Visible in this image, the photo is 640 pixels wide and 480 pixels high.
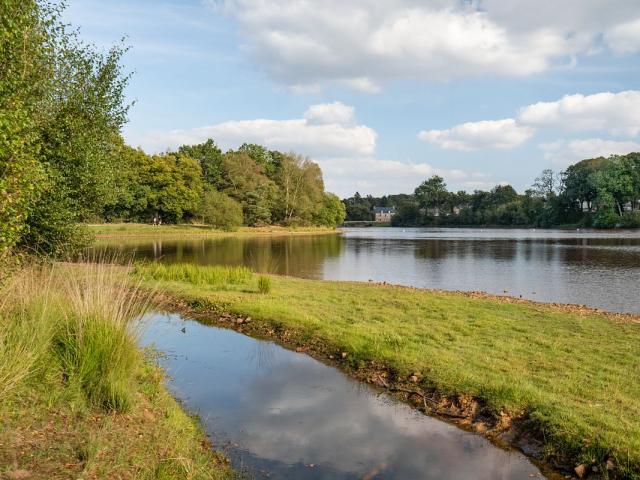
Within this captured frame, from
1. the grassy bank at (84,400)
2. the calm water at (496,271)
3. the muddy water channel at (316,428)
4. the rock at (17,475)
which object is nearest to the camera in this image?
the rock at (17,475)

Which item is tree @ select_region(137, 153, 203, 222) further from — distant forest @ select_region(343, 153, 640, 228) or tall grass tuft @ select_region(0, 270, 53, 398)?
distant forest @ select_region(343, 153, 640, 228)

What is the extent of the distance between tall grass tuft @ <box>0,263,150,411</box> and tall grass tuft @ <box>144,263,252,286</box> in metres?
11.2

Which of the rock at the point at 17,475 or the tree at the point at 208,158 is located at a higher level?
the tree at the point at 208,158

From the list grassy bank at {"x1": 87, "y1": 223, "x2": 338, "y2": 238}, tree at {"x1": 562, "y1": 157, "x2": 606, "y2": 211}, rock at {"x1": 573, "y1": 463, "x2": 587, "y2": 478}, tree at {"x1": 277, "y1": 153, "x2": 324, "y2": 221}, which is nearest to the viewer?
rock at {"x1": 573, "y1": 463, "x2": 587, "y2": 478}

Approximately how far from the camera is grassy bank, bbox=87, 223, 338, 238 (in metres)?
61.0

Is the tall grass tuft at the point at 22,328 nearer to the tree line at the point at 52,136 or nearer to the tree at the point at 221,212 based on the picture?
the tree line at the point at 52,136

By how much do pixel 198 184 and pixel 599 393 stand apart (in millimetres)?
79205

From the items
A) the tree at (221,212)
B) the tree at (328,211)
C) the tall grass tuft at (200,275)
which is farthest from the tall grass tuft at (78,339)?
the tree at (328,211)

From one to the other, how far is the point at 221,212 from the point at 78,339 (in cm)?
6972

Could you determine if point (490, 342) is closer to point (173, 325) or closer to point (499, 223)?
point (173, 325)

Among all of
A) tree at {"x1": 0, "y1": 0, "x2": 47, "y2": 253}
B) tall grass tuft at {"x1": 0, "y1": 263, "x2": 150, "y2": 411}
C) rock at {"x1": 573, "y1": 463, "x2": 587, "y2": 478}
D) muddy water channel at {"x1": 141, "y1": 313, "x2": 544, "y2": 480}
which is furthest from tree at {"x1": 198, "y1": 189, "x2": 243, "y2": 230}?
rock at {"x1": 573, "y1": 463, "x2": 587, "y2": 478}

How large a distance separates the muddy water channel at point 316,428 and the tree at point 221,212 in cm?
6628

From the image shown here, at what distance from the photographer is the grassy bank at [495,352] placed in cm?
580

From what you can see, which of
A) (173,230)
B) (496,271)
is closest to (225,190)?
(173,230)
